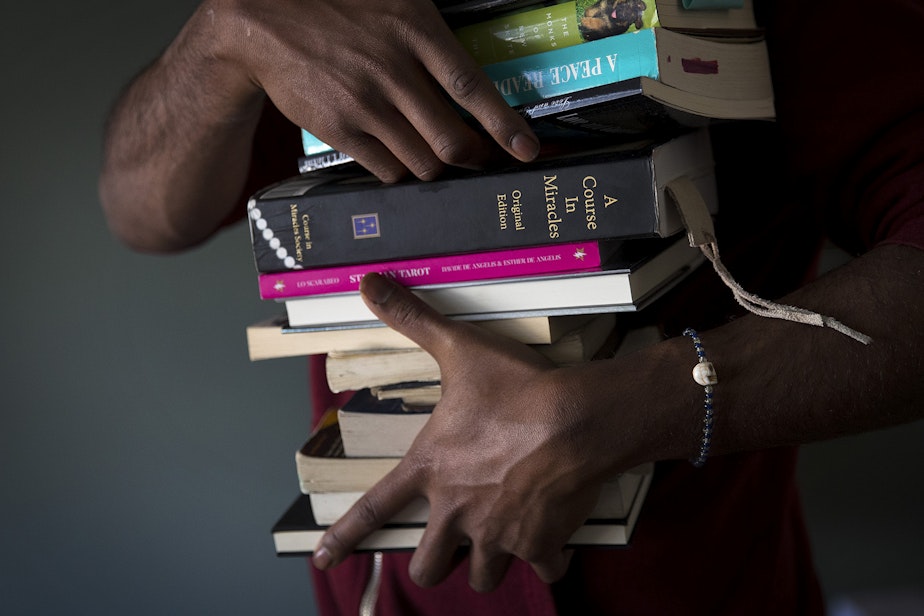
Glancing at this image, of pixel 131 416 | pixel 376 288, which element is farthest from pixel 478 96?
pixel 131 416

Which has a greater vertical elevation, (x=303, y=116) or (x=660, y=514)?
(x=303, y=116)

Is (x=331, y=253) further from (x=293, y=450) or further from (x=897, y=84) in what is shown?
(x=293, y=450)

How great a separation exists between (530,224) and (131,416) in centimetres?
113

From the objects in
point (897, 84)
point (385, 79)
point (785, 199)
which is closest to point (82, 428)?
point (385, 79)

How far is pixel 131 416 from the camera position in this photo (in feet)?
4.84

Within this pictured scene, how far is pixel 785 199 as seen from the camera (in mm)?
813

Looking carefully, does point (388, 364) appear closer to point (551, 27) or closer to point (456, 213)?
point (456, 213)

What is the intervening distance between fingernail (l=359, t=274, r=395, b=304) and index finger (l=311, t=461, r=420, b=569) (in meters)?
0.14

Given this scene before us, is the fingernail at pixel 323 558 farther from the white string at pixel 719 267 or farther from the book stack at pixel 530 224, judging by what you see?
the white string at pixel 719 267

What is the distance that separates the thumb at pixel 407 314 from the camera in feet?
2.09

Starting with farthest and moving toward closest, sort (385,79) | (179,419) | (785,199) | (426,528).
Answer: (179,419) → (785,199) → (426,528) → (385,79)

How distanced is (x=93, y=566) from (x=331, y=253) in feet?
3.90

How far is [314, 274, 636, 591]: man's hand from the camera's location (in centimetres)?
60

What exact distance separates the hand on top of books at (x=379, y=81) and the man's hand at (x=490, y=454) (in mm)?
115
